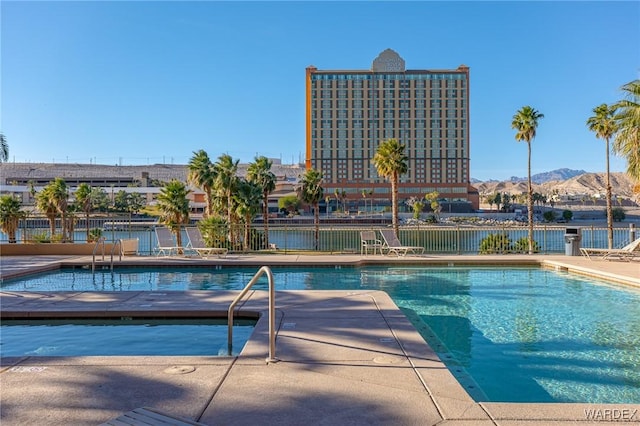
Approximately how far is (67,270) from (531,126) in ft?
91.0

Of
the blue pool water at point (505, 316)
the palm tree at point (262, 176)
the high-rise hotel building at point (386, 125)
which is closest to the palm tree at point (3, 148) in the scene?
the blue pool water at point (505, 316)

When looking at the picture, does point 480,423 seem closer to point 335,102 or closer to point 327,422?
point 327,422

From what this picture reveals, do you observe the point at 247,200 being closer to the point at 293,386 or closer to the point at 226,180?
the point at 226,180

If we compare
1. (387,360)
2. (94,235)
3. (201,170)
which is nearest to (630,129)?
(387,360)

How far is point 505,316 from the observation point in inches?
338

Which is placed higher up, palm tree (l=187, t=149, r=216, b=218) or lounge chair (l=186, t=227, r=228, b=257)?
palm tree (l=187, t=149, r=216, b=218)

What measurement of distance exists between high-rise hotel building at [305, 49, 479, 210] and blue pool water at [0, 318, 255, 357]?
116866mm

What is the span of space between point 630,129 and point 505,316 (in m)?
11.0

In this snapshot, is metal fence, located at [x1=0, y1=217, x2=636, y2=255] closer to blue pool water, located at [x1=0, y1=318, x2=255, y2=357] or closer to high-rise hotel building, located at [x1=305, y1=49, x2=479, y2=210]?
blue pool water, located at [x1=0, y1=318, x2=255, y2=357]

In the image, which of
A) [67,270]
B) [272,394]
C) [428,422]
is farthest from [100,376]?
[67,270]

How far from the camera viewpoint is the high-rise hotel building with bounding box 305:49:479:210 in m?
125

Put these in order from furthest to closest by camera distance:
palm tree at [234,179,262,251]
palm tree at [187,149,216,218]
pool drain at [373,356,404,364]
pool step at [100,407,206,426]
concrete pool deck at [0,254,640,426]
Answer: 1. palm tree at [187,149,216,218]
2. palm tree at [234,179,262,251]
3. pool drain at [373,356,404,364]
4. concrete pool deck at [0,254,640,426]
5. pool step at [100,407,206,426]

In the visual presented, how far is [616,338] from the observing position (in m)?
→ 7.16

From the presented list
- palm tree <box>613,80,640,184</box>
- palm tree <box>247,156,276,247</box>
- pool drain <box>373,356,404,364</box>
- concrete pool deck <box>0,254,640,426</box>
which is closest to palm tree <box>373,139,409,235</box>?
palm tree <box>247,156,276,247</box>
